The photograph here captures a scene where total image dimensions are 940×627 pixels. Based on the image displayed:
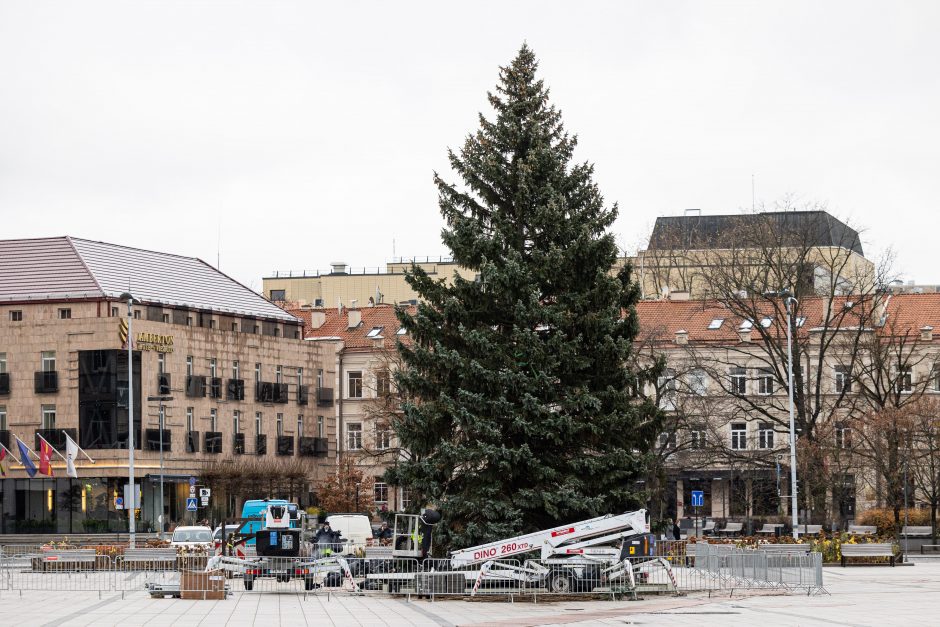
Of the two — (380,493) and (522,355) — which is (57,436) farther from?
(522,355)

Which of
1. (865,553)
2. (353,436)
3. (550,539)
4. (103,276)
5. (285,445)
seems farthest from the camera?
(353,436)

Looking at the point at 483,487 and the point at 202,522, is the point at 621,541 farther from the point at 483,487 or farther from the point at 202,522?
the point at 202,522

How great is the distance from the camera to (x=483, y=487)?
1435 inches

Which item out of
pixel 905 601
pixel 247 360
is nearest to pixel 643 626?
pixel 905 601

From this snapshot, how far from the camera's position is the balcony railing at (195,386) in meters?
78.4

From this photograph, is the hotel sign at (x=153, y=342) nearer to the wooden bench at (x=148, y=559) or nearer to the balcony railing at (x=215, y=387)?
the balcony railing at (x=215, y=387)

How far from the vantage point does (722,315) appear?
89.1m

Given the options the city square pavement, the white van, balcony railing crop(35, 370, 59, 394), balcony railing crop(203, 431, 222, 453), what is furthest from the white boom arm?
balcony railing crop(203, 431, 222, 453)

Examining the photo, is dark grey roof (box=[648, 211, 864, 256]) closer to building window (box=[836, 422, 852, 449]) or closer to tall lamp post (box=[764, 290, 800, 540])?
building window (box=[836, 422, 852, 449])

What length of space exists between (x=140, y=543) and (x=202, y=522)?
12.2 metres

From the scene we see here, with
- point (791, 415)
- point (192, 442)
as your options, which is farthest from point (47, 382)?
point (791, 415)

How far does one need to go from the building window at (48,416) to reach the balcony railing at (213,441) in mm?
8087

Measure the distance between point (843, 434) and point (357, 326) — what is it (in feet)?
117

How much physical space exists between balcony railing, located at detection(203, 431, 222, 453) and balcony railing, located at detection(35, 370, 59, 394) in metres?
8.48
